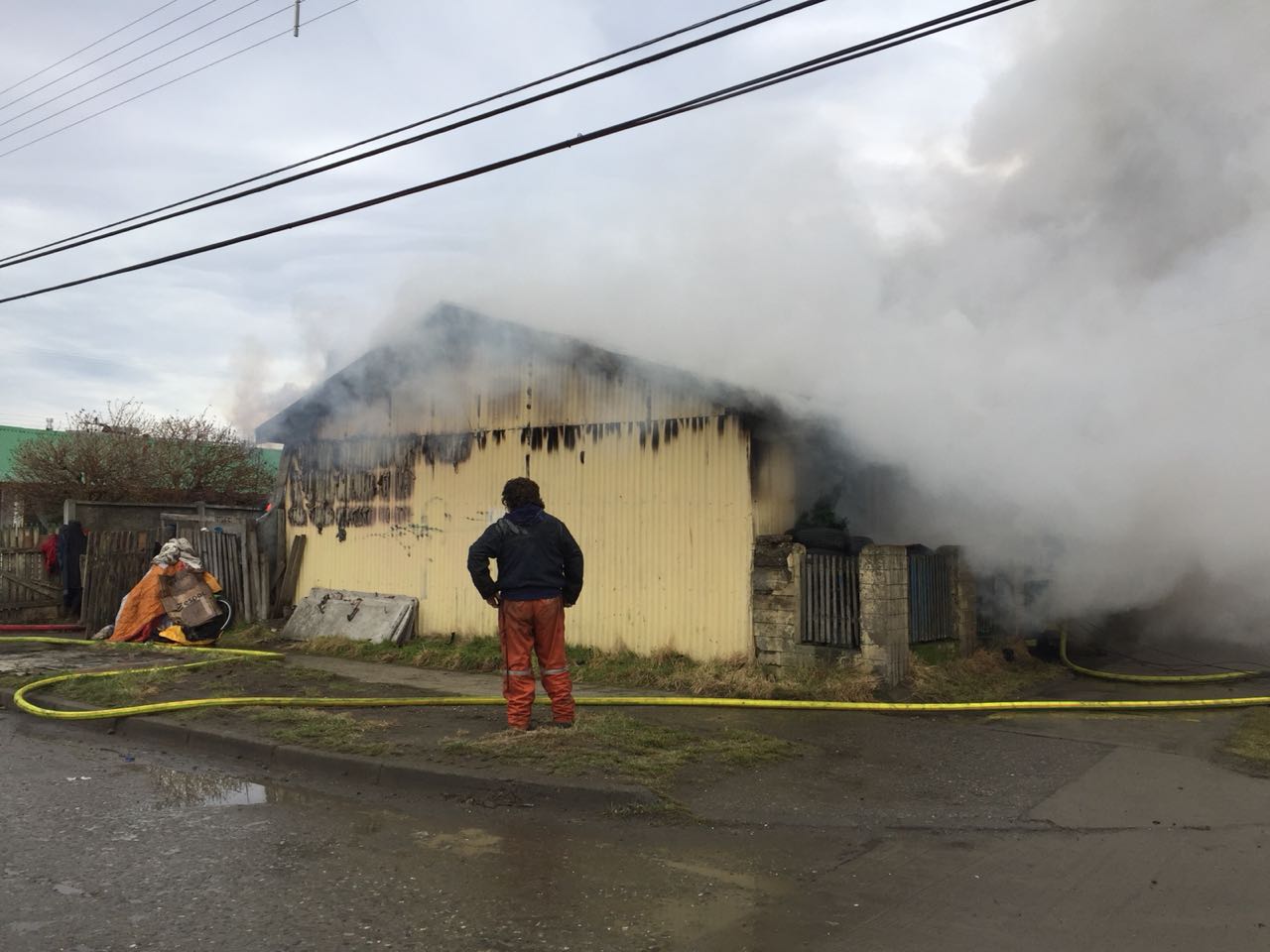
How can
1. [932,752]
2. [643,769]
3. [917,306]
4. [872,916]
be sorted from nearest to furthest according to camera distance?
[872,916], [643,769], [932,752], [917,306]

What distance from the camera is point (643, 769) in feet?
18.0

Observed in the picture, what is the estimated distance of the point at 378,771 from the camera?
221 inches

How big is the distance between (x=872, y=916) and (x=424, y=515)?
8.80 metres

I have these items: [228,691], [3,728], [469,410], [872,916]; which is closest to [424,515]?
[469,410]

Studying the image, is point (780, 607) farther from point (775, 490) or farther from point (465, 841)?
point (465, 841)

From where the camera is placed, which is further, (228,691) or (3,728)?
(228,691)

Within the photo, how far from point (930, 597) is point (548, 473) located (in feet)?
13.9

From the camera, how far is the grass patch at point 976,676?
326 inches

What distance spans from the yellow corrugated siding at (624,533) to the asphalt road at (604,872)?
155 inches

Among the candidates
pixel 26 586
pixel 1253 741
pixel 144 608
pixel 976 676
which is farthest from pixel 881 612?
pixel 26 586

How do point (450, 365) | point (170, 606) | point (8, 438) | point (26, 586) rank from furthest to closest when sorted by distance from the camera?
point (8, 438) → point (26, 586) → point (170, 606) → point (450, 365)

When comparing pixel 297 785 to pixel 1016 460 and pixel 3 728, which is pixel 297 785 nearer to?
pixel 3 728

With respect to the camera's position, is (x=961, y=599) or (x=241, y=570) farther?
(x=241, y=570)

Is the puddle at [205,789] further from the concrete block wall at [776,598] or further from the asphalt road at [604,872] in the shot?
the concrete block wall at [776,598]
